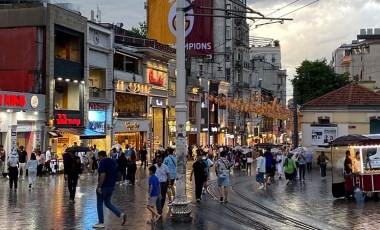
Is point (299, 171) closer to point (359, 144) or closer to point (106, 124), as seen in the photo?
point (359, 144)

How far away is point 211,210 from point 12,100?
20496mm

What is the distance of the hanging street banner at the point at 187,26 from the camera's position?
18.2 m

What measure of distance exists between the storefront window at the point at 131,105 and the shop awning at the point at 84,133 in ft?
22.0

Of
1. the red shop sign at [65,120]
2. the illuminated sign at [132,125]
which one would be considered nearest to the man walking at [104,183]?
the red shop sign at [65,120]

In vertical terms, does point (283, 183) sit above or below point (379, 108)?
below

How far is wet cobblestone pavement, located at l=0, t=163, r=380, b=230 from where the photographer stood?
51.4ft

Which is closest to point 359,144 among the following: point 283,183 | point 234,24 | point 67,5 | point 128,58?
point 283,183

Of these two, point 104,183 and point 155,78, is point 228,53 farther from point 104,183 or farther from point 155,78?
point 104,183

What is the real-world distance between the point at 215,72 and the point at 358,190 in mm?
67383

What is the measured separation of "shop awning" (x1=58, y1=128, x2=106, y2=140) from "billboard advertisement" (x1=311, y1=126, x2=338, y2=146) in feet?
52.4

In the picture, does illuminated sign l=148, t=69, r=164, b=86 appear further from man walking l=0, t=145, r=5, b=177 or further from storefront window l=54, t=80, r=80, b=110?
man walking l=0, t=145, r=5, b=177

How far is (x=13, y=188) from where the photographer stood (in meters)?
26.3

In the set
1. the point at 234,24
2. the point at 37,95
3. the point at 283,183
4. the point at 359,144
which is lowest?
the point at 283,183

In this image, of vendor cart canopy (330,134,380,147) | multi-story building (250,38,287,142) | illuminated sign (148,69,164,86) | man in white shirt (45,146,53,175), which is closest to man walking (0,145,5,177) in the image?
man in white shirt (45,146,53,175)
